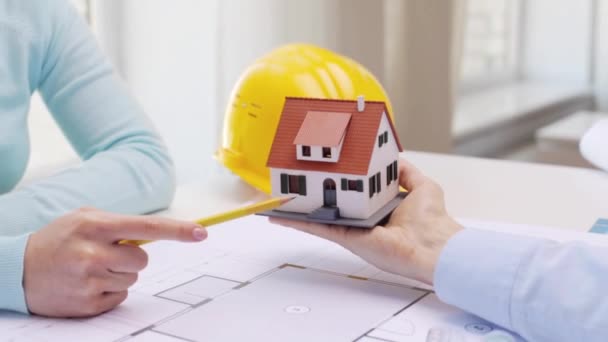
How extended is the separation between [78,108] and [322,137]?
353mm

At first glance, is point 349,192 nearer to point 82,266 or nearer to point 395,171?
point 395,171

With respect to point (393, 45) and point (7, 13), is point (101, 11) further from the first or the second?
point (7, 13)

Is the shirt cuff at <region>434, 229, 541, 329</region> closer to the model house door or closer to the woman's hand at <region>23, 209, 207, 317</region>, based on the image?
the model house door

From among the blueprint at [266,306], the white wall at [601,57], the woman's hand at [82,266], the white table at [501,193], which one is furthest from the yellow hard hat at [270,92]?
the white wall at [601,57]

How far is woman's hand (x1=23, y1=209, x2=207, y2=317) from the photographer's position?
52 cm

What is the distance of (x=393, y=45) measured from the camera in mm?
1747

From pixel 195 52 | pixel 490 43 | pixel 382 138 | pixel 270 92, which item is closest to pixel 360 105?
pixel 382 138

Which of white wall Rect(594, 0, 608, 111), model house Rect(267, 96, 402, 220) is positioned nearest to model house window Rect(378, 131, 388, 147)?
model house Rect(267, 96, 402, 220)

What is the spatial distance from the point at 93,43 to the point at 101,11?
2.50 ft

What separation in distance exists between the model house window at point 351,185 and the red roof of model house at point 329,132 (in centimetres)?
1

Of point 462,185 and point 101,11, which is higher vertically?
point 101,11

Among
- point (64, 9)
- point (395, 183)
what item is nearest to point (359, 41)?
point (64, 9)

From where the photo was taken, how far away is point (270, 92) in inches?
33.5

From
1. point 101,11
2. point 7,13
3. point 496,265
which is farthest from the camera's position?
point 101,11
